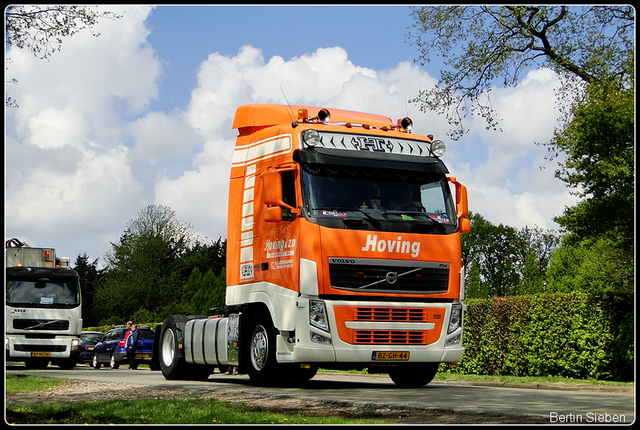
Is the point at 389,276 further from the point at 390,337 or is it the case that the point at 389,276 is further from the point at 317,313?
the point at 317,313

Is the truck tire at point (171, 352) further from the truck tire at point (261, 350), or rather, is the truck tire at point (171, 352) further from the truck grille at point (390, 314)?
the truck grille at point (390, 314)

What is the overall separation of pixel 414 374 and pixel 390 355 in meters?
1.96

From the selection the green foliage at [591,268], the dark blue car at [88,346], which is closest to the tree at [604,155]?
the green foliage at [591,268]

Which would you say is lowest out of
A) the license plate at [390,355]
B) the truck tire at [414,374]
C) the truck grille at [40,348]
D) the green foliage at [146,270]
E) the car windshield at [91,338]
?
the truck tire at [414,374]

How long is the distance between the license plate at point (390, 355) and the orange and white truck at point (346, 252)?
0.05 ft

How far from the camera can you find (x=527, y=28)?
23.2 meters

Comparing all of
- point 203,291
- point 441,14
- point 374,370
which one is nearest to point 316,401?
point 374,370

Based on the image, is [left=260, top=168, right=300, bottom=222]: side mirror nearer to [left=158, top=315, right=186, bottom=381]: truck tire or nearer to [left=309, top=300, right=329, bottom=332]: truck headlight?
[left=309, top=300, right=329, bottom=332]: truck headlight

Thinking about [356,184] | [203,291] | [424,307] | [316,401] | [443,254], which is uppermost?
[203,291]

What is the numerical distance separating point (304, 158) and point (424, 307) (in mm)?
3114

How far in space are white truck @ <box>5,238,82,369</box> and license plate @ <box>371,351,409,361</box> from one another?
15.5 meters

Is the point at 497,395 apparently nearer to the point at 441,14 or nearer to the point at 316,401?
the point at 316,401

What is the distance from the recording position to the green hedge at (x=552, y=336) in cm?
1906

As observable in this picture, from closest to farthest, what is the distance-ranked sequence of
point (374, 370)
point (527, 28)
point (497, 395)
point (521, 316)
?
point (497, 395), point (374, 370), point (521, 316), point (527, 28)
